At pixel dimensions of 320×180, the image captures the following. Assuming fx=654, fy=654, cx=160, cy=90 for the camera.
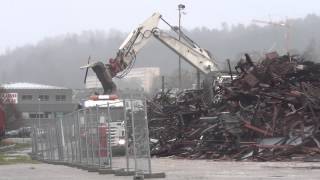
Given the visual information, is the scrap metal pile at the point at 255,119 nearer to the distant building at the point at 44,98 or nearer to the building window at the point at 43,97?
the distant building at the point at 44,98

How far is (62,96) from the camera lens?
158 m

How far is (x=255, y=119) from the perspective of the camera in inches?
1080

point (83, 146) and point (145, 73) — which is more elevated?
point (145, 73)

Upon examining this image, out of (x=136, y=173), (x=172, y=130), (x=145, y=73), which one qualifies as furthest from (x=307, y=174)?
(x=145, y=73)

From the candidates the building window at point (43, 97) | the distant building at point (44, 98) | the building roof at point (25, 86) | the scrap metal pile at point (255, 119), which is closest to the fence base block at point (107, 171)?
the scrap metal pile at point (255, 119)

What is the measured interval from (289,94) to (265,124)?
1.82 metres

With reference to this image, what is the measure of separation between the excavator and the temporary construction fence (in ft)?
26.4

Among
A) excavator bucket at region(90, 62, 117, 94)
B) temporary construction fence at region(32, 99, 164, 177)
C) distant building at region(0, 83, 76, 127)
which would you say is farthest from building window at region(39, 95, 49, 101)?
temporary construction fence at region(32, 99, 164, 177)

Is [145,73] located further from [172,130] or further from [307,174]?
[307,174]

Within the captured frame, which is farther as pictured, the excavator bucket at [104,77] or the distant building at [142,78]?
the distant building at [142,78]

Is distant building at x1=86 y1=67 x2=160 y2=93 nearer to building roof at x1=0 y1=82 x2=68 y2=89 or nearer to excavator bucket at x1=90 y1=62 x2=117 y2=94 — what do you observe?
building roof at x1=0 y1=82 x2=68 y2=89

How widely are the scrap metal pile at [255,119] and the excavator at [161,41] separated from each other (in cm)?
393

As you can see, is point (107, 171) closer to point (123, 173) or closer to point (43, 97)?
point (123, 173)

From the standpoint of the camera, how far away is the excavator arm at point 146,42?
3647 centimetres
